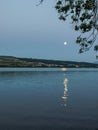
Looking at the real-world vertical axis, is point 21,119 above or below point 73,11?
below

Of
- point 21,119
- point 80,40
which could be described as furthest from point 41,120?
point 80,40

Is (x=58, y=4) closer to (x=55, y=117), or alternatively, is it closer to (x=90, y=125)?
(x=90, y=125)

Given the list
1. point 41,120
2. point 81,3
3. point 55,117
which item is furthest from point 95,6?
point 55,117

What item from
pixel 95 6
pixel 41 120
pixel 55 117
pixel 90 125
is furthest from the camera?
pixel 55 117

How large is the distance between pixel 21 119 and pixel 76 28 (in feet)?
80.4

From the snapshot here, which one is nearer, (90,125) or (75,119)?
(90,125)

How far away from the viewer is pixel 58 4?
17.6 m

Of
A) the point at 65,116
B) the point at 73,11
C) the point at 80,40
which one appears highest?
the point at 73,11

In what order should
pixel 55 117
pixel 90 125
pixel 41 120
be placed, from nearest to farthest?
1. pixel 90 125
2. pixel 41 120
3. pixel 55 117

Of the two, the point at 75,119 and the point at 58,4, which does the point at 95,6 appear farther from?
the point at 75,119

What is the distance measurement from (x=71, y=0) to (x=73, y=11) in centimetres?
59

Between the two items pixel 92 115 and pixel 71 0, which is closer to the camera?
pixel 71 0

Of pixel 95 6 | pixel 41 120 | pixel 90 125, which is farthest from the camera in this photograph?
pixel 41 120

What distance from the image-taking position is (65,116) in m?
43.8
